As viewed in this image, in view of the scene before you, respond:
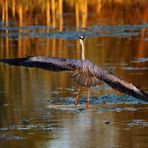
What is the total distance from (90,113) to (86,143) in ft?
7.65

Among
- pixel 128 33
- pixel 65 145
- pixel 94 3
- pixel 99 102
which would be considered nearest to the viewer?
pixel 65 145

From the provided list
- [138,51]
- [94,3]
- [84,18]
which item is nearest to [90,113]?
[138,51]

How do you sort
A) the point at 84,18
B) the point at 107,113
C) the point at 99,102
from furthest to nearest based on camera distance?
the point at 84,18
the point at 99,102
the point at 107,113

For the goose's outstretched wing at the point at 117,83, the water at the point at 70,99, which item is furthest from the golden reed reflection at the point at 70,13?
the goose's outstretched wing at the point at 117,83

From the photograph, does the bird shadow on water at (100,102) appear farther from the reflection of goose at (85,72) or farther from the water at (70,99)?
the reflection of goose at (85,72)

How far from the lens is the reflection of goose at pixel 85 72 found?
33.2 ft

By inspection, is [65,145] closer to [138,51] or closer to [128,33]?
[138,51]

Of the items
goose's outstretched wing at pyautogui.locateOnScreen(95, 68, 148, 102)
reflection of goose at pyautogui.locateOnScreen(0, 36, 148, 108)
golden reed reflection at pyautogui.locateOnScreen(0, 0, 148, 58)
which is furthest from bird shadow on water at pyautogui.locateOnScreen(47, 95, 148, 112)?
golden reed reflection at pyautogui.locateOnScreen(0, 0, 148, 58)

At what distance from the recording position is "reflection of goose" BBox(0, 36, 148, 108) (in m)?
10.1

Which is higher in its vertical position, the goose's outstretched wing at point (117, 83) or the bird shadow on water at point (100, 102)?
the goose's outstretched wing at point (117, 83)

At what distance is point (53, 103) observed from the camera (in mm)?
13461

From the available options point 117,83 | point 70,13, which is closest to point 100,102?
point 117,83

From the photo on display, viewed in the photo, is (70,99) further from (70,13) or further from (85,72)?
(70,13)

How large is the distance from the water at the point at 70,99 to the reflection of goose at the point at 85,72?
0.71 meters
